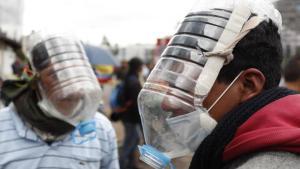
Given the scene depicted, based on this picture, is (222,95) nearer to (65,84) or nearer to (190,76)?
(190,76)

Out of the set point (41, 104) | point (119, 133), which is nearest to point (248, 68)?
point (41, 104)

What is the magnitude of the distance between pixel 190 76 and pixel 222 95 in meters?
0.13

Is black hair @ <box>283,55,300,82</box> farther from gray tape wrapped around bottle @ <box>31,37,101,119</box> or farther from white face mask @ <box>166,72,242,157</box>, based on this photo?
A: white face mask @ <box>166,72,242,157</box>

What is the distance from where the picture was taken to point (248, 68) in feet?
5.26

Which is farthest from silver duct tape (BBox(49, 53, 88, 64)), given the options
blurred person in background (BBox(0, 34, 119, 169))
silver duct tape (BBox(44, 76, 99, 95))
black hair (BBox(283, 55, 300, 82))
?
black hair (BBox(283, 55, 300, 82))

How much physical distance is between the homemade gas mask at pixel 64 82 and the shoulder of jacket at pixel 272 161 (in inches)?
58.7

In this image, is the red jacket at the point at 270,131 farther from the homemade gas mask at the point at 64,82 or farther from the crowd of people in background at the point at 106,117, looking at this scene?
the homemade gas mask at the point at 64,82

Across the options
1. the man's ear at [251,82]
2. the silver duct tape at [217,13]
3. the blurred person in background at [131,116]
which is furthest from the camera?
the blurred person in background at [131,116]

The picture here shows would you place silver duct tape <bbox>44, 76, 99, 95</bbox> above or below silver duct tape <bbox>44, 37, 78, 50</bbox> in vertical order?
below

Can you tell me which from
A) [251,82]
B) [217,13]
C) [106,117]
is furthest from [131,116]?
[251,82]

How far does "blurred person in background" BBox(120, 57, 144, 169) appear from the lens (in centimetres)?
762

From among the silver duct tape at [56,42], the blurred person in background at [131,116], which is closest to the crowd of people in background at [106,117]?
the silver duct tape at [56,42]

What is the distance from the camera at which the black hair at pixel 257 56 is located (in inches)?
63.4

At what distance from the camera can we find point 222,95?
5.28 ft
